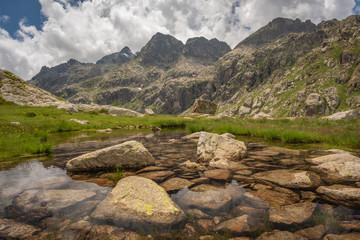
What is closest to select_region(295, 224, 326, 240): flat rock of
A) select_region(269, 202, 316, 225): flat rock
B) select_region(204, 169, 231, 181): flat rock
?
select_region(269, 202, 316, 225): flat rock

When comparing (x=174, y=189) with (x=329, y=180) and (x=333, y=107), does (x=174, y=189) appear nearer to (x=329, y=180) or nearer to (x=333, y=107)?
(x=329, y=180)

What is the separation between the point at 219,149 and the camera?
8.32 metres

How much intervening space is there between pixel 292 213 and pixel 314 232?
0.56 m

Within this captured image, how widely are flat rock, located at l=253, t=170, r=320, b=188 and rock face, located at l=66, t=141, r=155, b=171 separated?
14.4 feet

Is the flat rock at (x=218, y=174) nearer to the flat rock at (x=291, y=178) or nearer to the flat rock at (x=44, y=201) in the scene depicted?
the flat rock at (x=291, y=178)

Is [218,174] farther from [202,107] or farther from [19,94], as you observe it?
[202,107]

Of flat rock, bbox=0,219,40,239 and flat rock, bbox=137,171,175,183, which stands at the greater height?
flat rock, bbox=0,219,40,239

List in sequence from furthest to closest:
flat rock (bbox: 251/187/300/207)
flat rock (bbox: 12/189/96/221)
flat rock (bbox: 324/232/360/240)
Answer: flat rock (bbox: 251/187/300/207) < flat rock (bbox: 12/189/96/221) < flat rock (bbox: 324/232/360/240)

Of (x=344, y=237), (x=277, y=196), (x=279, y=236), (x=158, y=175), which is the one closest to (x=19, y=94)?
(x=158, y=175)

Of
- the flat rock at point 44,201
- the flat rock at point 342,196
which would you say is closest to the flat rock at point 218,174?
the flat rock at point 342,196

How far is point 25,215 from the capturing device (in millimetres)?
3398

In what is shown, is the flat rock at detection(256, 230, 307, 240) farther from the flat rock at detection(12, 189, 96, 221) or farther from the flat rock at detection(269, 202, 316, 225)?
the flat rock at detection(12, 189, 96, 221)

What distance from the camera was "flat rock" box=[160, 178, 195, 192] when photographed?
480 centimetres

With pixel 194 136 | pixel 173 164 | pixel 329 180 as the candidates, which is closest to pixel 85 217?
pixel 173 164
